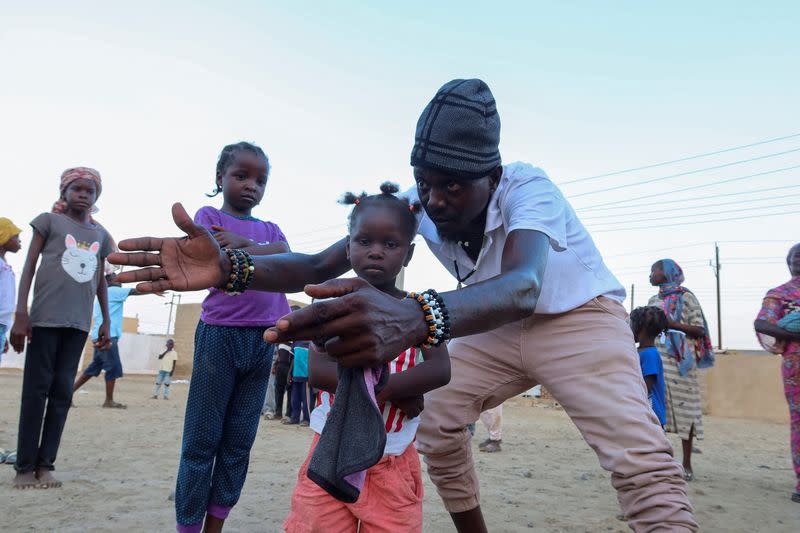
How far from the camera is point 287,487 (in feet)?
14.7

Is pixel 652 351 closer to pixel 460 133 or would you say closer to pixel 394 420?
pixel 394 420

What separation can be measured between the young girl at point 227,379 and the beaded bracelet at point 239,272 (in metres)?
0.44

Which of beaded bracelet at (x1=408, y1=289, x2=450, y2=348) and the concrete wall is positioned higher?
beaded bracelet at (x1=408, y1=289, x2=450, y2=348)

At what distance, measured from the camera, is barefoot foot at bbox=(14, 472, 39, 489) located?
3.92 metres

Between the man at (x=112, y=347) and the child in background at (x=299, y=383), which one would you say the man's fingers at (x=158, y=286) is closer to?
the man at (x=112, y=347)

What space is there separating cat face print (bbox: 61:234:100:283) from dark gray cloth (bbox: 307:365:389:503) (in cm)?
344

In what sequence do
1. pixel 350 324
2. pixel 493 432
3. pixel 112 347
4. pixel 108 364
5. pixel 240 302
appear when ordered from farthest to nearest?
pixel 112 347 → pixel 108 364 → pixel 493 432 → pixel 240 302 → pixel 350 324

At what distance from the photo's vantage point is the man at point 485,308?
Answer: 151 cm

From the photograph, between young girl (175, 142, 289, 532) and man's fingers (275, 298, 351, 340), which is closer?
man's fingers (275, 298, 351, 340)

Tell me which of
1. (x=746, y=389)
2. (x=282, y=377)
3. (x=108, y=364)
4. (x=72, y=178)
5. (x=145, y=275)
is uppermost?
(x=72, y=178)

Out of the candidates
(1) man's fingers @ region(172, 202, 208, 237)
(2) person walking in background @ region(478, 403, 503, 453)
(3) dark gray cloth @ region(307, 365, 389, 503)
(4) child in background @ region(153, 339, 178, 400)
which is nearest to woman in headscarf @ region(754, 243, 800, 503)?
(2) person walking in background @ region(478, 403, 503, 453)

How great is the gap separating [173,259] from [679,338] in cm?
541

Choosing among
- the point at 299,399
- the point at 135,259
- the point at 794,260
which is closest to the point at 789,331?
the point at 794,260

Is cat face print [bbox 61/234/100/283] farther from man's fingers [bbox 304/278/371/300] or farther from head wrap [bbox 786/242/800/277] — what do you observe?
head wrap [bbox 786/242/800/277]
